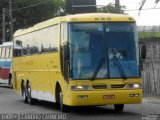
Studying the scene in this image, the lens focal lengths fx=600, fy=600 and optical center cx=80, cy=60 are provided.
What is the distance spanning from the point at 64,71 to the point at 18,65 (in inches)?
361

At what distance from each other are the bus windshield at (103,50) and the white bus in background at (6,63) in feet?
68.2

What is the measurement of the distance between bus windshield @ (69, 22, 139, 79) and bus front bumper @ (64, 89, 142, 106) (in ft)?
1.68

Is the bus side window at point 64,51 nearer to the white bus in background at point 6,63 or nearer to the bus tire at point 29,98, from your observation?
the bus tire at point 29,98

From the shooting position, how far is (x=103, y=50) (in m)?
19.0

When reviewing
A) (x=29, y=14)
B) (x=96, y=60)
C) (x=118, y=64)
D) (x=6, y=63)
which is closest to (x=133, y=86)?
(x=118, y=64)

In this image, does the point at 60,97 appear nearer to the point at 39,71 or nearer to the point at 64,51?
the point at 64,51

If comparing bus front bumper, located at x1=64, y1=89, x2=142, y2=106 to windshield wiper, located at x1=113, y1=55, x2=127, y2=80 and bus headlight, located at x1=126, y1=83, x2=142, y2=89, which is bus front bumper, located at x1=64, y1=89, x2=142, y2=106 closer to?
bus headlight, located at x1=126, y1=83, x2=142, y2=89

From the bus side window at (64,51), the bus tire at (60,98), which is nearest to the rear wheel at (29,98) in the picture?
the bus tire at (60,98)

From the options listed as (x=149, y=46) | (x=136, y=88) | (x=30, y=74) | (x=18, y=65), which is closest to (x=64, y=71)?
(x=136, y=88)

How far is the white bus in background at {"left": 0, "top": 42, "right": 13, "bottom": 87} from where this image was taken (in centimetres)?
3988

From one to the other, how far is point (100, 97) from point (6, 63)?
905 inches

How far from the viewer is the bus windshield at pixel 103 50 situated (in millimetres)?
18734

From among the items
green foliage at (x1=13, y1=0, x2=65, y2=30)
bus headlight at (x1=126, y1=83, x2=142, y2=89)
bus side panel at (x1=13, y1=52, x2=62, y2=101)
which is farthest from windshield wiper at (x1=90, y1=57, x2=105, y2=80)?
green foliage at (x1=13, y1=0, x2=65, y2=30)

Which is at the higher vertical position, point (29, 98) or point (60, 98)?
point (60, 98)
